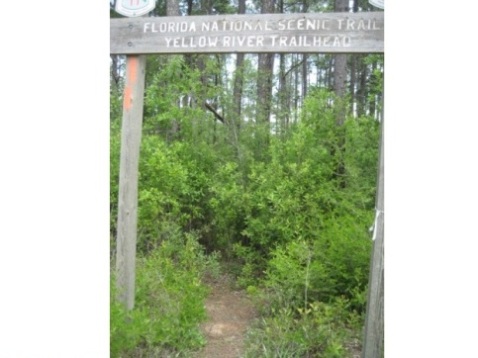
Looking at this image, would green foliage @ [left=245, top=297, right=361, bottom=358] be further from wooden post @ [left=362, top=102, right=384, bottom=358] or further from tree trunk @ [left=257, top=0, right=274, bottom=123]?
tree trunk @ [left=257, top=0, right=274, bottom=123]

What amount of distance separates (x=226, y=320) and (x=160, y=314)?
0.75 metres

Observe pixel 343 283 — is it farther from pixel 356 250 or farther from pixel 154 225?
pixel 154 225

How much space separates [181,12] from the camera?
507cm

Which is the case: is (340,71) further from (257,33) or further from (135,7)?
(135,7)

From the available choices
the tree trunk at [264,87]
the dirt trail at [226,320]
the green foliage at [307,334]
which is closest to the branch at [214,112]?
the tree trunk at [264,87]

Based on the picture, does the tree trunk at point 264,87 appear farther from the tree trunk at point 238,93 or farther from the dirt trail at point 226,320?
the dirt trail at point 226,320

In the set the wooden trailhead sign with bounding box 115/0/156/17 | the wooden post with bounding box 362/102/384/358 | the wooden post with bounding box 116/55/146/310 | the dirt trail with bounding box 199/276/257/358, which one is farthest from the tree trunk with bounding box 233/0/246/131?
the wooden post with bounding box 362/102/384/358

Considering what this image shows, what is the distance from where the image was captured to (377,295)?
221 centimetres

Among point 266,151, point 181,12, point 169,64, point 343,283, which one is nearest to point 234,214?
point 266,151

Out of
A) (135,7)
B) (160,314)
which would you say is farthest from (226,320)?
(135,7)

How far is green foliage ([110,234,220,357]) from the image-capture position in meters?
2.29

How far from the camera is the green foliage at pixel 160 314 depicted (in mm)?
2295

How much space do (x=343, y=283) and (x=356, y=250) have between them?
0.84ft

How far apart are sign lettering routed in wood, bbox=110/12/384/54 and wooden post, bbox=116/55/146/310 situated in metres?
0.15
